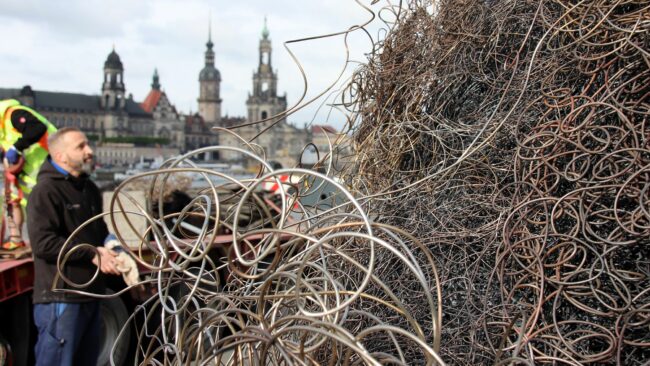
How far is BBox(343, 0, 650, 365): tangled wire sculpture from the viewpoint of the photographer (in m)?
1.79

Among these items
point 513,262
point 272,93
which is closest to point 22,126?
point 513,262

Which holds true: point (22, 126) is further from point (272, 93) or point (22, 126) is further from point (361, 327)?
point (272, 93)

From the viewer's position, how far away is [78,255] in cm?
295

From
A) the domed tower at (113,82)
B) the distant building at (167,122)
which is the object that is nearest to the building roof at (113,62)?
the domed tower at (113,82)

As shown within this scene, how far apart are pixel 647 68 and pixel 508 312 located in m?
0.83

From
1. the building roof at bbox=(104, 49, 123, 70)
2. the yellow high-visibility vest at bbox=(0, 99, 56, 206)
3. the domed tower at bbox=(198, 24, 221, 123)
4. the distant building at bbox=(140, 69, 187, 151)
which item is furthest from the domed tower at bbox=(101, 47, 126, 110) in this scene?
the yellow high-visibility vest at bbox=(0, 99, 56, 206)

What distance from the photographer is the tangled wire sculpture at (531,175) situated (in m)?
1.79

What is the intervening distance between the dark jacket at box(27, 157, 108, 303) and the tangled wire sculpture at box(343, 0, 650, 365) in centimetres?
151

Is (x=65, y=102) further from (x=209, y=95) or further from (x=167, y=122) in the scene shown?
(x=209, y=95)

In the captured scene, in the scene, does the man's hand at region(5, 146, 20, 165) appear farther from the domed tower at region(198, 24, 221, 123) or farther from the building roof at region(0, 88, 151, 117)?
the domed tower at region(198, 24, 221, 123)

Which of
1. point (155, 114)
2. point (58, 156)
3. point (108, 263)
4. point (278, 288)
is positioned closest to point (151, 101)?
point (155, 114)

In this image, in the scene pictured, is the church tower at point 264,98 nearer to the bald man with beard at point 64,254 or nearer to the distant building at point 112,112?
A: the distant building at point 112,112

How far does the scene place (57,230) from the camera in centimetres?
308

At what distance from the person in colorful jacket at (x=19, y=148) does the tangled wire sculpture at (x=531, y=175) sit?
366cm
